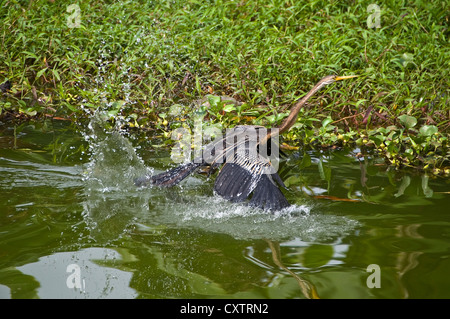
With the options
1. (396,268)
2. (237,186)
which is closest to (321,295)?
(396,268)

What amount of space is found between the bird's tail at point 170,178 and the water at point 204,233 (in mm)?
56

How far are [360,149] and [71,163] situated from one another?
2.35 metres

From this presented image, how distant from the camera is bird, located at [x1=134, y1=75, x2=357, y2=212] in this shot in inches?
136

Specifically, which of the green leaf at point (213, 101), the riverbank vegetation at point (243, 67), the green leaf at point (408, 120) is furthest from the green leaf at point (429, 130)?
the green leaf at point (213, 101)

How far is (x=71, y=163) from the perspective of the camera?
421cm

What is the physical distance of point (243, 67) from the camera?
562 cm

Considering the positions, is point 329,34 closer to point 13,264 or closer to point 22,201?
point 22,201

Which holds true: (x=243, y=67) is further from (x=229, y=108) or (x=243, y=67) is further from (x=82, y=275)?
(x=82, y=275)

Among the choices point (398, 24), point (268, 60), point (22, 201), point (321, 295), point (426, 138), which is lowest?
point (321, 295)

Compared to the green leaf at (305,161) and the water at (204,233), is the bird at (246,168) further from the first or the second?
the green leaf at (305,161)

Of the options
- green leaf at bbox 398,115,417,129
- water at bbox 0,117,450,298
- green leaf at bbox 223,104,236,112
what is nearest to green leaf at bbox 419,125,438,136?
green leaf at bbox 398,115,417,129

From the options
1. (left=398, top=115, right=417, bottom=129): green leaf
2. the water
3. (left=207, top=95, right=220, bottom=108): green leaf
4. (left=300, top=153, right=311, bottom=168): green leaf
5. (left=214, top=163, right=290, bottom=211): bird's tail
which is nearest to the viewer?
the water

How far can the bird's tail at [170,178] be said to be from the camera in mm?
3701

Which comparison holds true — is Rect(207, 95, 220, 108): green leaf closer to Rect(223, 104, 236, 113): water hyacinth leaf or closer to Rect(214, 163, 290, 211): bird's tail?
Rect(223, 104, 236, 113): water hyacinth leaf
